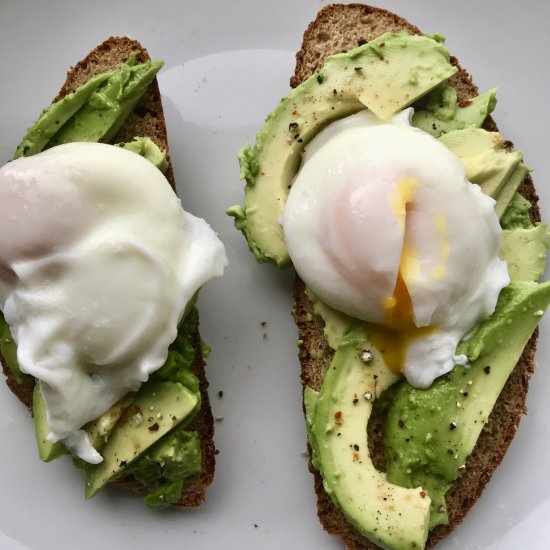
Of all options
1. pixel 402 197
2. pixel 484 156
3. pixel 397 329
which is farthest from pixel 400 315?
pixel 484 156

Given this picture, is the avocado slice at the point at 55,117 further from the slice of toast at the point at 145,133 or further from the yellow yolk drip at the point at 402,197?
the yellow yolk drip at the point at 402,197

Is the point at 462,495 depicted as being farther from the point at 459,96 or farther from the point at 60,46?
the point at 60,46

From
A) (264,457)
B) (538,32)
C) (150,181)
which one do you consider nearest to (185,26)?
(150,181)

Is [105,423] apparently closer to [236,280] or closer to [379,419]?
[236,280]

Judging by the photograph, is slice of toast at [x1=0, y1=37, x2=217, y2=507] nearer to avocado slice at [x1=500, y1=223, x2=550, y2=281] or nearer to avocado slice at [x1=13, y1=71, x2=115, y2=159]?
avocado slice at [x1=13, y1=71, x2=115, y2=159]

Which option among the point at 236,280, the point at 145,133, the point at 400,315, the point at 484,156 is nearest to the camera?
the point at 400,315

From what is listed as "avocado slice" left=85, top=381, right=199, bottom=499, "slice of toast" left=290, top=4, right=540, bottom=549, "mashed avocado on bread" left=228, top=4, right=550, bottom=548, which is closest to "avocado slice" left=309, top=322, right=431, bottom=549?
"mashed avocado on bread" left=228, top=4, right=550, bottom=548

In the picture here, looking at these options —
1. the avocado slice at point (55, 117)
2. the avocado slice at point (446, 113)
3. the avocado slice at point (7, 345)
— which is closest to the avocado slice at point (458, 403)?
the avocado slice at point (446, 113)
